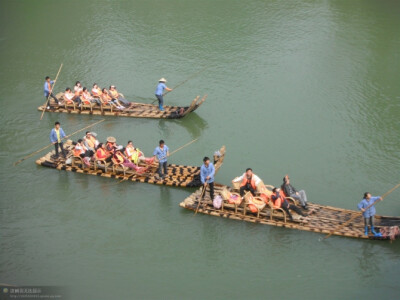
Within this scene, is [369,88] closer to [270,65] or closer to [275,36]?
[270,65]

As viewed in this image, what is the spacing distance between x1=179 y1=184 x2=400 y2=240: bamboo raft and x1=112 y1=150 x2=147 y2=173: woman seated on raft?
7.28 ft

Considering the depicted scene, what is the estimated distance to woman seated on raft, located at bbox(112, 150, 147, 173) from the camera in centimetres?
1577

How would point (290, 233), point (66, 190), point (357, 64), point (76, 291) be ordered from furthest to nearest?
point (357, 64)
point (66, 190)
point (290, 233)
point (76, 291)

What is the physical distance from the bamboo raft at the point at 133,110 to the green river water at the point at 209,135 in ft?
0.97

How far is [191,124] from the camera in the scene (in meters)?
18.9

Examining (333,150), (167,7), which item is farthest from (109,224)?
(167,7)

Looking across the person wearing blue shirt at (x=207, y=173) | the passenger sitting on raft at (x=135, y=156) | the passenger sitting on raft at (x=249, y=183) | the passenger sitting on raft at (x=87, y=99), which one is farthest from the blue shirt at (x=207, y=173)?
the passenger sitting on raft at (x=87, y=99)

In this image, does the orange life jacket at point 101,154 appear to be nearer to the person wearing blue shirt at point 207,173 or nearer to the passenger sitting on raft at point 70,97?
the person wearing blue shirt at point 207,173

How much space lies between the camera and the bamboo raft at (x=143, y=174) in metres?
15.1

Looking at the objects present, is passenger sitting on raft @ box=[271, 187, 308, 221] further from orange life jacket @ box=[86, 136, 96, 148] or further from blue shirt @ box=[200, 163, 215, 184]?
orange life jacket @ box=[86, 136, 96, 148]

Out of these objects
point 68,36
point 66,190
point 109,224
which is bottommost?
point 109,224

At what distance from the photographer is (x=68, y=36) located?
89.3 ft

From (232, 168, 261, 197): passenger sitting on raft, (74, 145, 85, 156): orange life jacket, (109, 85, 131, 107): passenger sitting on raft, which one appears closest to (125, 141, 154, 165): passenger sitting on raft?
(74, 145, 85, 156): orange life jacket

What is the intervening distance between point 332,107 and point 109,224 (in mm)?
10066
